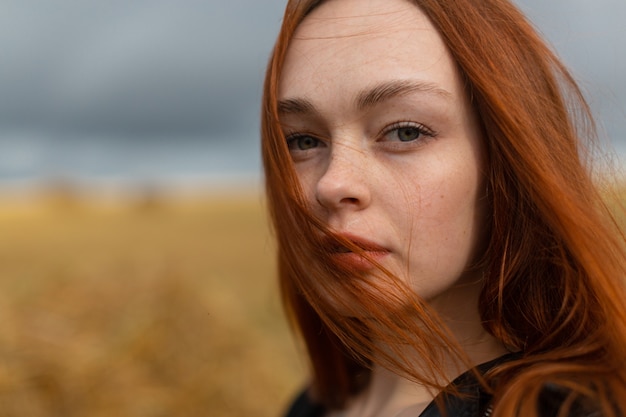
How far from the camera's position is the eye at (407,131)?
1.19m

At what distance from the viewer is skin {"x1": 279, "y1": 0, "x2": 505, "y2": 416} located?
3.83 feet

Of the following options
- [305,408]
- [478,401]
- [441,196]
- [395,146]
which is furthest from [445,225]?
[305,408]

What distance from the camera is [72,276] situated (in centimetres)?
312

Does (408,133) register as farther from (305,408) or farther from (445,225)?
(305,408)

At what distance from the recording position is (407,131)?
3.91 feet

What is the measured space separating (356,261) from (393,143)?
0.64ft

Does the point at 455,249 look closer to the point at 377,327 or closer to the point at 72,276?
the point at 377,327

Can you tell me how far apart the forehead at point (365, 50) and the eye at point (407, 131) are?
0.25 feet

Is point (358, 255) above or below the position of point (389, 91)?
below

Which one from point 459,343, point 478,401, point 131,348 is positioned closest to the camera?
point 478,401

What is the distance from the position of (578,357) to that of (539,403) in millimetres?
103

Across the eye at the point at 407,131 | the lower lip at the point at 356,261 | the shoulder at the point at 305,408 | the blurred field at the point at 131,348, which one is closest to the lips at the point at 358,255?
the lower lip at the point at 356,261

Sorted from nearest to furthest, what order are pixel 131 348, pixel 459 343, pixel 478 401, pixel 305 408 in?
1. pixel 478 401
2. pixel 459 343
3. pixel 305 408
4. pixel 131 348

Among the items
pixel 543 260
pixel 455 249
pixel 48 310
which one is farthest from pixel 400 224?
pixel 48 310
